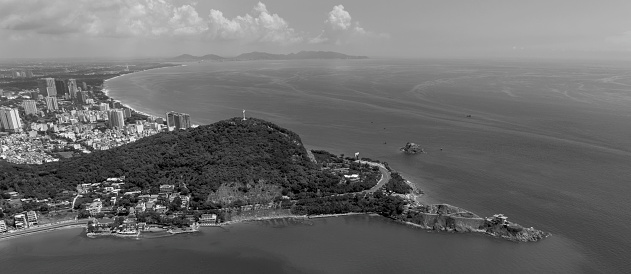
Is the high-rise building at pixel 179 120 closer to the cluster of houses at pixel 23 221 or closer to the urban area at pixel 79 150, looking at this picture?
the urban area at pixel 79 150

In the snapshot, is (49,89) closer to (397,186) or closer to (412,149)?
(412,149)

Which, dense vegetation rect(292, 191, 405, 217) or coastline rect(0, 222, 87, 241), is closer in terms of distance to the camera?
coastline rect(0, 222, 87, 241)

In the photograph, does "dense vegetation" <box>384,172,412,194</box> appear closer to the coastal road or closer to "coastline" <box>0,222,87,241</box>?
the coastal road

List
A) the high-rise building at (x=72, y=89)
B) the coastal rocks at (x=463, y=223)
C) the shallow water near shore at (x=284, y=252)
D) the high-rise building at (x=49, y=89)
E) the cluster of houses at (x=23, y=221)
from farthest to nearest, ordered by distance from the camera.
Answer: the high-rise building at (x=49, y=89) → the high-rise building at (x=72, y=89) → the cluster of houses at (x=23, y=221) → the coastal rocks at (x=463, y=223) → the shallow water near shore at (x=284, y=252)

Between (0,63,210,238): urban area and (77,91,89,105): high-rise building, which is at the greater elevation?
(77,91,89,105): high-rise building

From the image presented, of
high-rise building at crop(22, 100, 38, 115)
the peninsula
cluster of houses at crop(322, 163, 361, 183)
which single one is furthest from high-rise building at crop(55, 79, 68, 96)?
cluster of houses at crop(322, 163, 361, 183)

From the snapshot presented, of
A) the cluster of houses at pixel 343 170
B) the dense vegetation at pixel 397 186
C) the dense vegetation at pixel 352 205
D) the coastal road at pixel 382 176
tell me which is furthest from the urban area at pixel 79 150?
the dense vegetation at pixel 397 186

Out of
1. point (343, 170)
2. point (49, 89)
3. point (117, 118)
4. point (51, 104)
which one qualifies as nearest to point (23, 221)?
point (343, 170)
